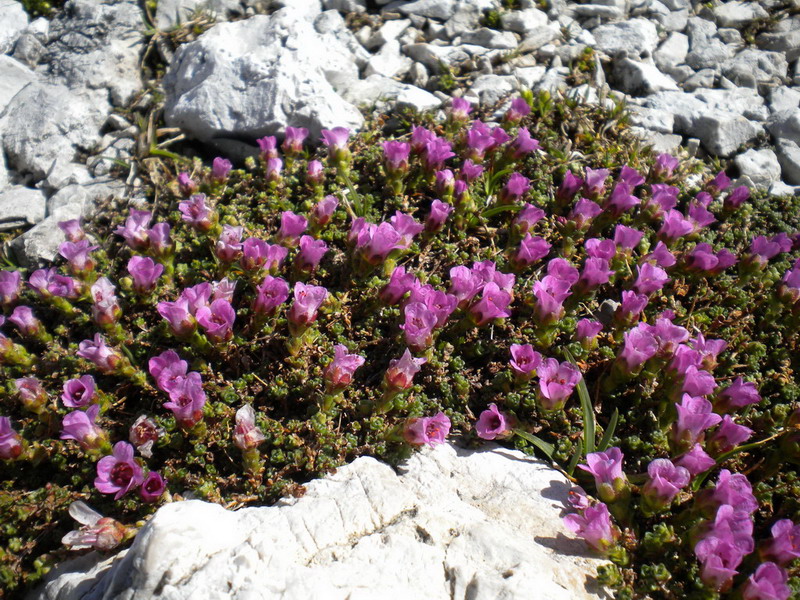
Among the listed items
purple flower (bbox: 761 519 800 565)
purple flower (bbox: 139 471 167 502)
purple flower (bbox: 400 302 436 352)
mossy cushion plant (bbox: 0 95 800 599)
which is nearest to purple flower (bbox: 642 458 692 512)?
mossy cushion plant (bbox: 0 95 800 599)

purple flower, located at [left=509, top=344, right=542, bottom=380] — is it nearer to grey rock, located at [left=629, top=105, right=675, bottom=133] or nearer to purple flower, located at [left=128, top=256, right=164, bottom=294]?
purple flower, located at [left=128, top=256, right=164, bottom=294]

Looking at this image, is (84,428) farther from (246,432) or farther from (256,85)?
(256,85)

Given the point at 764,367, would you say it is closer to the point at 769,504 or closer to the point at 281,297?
the point at 769,504

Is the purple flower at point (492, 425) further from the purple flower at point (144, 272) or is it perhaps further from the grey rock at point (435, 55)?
the grey rock at point (435, 55)

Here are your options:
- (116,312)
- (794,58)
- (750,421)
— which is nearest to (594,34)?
(794,58)

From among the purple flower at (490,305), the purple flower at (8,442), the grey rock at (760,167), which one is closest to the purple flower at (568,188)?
the purple flower at (490,305)

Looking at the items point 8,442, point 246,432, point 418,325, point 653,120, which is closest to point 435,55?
point 653,120
